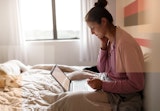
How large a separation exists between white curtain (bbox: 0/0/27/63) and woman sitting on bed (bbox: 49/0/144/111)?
6.09 ft

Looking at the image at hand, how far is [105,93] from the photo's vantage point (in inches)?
38.5

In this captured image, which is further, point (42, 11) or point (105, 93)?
point (42, 11)

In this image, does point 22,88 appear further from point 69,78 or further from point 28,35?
point 28,35

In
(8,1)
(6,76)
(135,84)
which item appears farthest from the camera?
(8,1)

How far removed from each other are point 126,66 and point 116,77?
0.15 metres

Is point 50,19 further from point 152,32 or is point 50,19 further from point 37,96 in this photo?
point 152,32

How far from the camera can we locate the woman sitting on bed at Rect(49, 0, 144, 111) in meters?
0.89

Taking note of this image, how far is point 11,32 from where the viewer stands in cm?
273

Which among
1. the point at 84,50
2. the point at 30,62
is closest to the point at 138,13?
the point at 84,50

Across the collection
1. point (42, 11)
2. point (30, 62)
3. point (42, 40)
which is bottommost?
point (30, 62)

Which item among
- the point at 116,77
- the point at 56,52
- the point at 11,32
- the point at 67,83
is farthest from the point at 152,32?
the point at 11,32

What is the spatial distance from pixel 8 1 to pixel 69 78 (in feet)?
5.69

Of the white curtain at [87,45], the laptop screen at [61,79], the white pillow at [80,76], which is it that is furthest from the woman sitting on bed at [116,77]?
the white curtain at [87,45]

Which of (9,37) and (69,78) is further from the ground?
(9,37)
